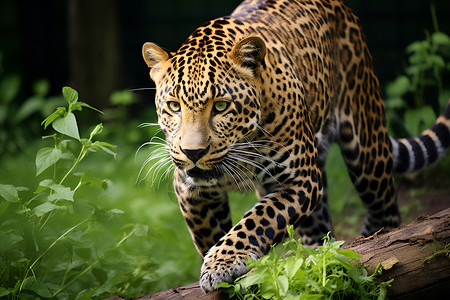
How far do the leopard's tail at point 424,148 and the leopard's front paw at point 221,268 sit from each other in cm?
294

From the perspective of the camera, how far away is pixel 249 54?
4680 mm

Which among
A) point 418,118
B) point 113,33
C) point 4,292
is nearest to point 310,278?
point 4,292

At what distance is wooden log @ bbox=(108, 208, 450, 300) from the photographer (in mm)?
4137

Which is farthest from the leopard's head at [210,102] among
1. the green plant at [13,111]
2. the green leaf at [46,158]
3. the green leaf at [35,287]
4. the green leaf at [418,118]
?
the green plant at [13,111]

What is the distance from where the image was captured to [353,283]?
4031 mm

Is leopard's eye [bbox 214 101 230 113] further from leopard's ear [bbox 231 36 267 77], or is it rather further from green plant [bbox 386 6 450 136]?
green plant [bbox 386 6 450 136]

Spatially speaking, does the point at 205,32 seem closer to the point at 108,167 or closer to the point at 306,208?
the point at 306,208

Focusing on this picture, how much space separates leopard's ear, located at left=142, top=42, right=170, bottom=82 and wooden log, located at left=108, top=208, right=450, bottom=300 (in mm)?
1677

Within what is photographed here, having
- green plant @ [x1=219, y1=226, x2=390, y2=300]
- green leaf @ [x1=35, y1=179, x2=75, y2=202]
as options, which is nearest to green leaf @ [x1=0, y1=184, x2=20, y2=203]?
green leaf @ [x1=35, y1=179, x2=75, y2=202]

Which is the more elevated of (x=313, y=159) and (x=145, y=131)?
(x=313, y=159)

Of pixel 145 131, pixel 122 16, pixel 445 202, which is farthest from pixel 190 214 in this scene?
pixel 122 16

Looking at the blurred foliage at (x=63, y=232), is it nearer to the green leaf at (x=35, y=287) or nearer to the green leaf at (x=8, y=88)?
the green leaf at (x=35, y=287)

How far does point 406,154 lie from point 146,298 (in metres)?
3.52

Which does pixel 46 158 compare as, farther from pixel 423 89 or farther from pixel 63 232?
pixel 423 89
